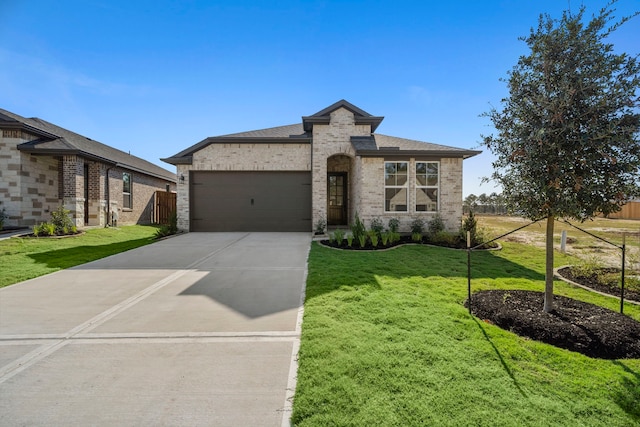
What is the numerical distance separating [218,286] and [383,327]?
Answer: 10.2 ft

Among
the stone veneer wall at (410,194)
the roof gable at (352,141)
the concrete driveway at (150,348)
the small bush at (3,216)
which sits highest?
the roof gable at (352,141)

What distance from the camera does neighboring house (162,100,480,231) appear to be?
34.9 ft

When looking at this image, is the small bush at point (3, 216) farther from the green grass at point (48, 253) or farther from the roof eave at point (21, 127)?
the roof eave at point (21, 127)

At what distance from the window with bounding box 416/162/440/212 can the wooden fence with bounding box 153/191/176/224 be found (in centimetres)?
1618

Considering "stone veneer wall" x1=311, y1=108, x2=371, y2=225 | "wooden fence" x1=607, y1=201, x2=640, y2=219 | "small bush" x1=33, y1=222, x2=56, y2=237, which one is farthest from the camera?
"wooden fence" x1=607, y1=201, x2=640, y2=219

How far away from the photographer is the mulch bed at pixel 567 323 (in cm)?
284

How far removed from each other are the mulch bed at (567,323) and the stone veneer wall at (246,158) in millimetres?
9346

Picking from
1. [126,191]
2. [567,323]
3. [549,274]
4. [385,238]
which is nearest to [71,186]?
[126,191]

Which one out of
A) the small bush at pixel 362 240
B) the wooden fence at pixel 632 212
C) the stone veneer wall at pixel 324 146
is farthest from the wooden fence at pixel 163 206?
the wooden fence at pixel 632 212

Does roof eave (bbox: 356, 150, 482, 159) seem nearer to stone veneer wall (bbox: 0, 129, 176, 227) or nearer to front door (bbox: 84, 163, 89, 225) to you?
stone veneer wall (bbox: 0, 129, 176, 227)

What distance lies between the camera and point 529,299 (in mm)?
4098

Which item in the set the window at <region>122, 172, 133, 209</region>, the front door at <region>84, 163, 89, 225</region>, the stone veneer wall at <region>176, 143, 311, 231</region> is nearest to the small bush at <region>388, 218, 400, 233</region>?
the stone veneer wall at <region>176, 143, 311, 231</region>

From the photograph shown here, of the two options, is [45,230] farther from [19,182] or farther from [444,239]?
[444,239]

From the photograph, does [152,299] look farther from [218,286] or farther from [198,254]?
[198,254]
